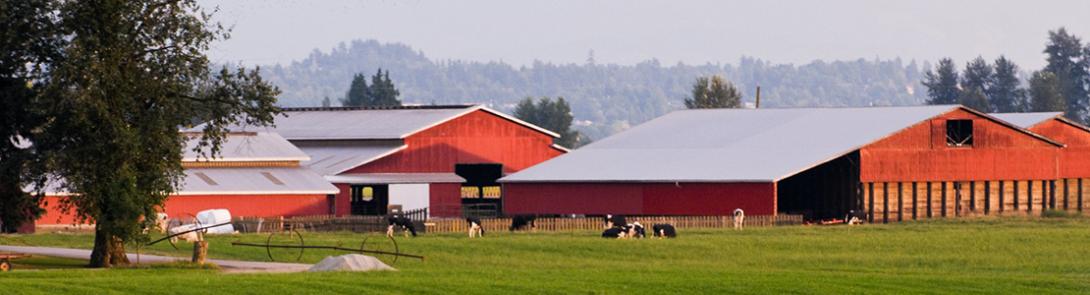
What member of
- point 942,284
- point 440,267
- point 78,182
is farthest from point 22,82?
point 942,284

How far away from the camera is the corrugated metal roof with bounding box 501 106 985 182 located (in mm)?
87750

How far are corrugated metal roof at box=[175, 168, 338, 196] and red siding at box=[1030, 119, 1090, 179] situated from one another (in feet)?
115

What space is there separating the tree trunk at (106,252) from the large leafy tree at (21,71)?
2035mm

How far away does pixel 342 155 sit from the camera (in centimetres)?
10188

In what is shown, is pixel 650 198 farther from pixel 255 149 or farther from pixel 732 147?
pixel 255 149

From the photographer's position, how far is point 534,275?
147 feet

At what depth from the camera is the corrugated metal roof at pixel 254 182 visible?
8506 centimetres

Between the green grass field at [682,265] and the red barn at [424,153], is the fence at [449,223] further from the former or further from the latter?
the red barn at [424,153]

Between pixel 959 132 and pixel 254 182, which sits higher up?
pixel 959 132

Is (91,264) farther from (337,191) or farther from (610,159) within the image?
(610,159)

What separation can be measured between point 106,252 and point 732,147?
156ft

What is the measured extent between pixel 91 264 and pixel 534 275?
11.2 meters

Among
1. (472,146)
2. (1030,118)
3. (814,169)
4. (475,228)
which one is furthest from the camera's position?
(1030,118)

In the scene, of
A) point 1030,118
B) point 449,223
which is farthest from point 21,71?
point 1030,118
